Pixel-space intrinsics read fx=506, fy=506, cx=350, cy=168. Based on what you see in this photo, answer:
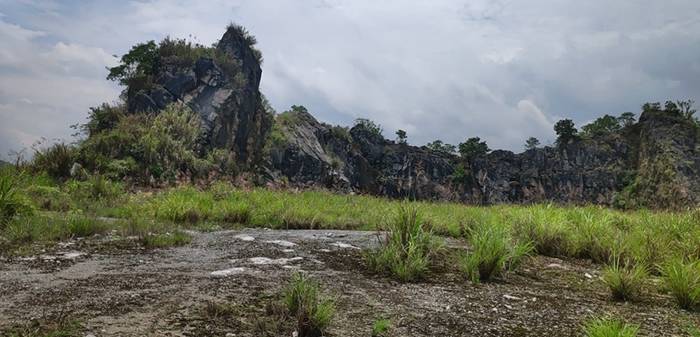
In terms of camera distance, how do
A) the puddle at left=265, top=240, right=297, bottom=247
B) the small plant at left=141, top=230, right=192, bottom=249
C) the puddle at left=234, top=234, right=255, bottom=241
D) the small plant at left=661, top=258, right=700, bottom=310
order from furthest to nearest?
the puddle at left=234, top=234, right=255, bottom=241 < the puddle at left=265, top=240, right=297, bottom=247 < the small plant at left=141, top=230, right=192, bottom=249 < the small plant at left=661, top=258, right=700, bottom=310

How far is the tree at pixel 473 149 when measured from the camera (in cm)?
8075

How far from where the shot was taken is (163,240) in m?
7.26

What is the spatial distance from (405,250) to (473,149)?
77.2 meters

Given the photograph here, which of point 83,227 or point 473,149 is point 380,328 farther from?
point 473,149

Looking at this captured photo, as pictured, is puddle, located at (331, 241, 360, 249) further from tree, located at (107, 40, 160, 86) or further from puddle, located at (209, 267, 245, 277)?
tree, located at (107, 40, 160, 86)

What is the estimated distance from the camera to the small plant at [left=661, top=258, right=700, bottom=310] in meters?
4.99

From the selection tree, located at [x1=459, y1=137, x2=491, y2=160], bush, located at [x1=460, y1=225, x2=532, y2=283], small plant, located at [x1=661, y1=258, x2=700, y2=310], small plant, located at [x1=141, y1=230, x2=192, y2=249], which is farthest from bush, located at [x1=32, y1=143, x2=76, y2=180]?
tree, located at [x1=459, y1=137, x2=491, y2=160]

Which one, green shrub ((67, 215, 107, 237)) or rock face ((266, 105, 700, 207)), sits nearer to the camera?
green shrub ((67, 215, 107, 237))

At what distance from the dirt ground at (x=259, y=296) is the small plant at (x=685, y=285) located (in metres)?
0.13

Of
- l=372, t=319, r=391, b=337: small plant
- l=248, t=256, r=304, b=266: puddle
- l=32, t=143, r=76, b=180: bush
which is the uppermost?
l=32, t=143, r=76, b=180: bush

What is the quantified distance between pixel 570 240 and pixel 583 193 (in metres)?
68.8

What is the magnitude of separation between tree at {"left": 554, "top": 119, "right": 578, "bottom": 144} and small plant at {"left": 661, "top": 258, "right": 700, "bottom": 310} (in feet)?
253

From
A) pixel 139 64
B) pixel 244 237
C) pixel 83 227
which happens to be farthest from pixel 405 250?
pixel 139 64

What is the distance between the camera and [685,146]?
66.1 m
